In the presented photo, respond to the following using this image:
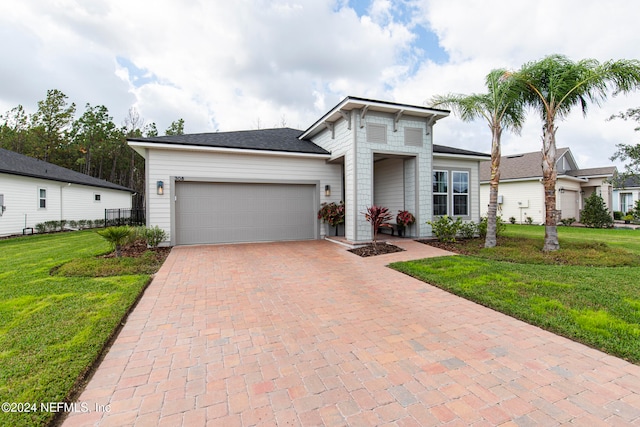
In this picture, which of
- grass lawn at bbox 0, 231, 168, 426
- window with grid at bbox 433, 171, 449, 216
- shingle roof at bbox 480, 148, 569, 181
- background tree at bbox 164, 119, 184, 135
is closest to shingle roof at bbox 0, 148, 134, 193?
grass lawn at bbox 0, 231, 168, 426

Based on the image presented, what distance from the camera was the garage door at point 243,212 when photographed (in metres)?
9.19

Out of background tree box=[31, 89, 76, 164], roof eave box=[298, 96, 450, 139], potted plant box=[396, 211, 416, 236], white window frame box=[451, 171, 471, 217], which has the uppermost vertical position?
background tree box=[31, 89, 76, 164]

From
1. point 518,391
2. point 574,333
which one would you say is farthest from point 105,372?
point 574,333

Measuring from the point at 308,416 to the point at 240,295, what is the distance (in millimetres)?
2842

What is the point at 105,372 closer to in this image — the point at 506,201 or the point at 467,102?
the point at 467,102

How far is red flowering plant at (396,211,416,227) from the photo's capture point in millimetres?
9539

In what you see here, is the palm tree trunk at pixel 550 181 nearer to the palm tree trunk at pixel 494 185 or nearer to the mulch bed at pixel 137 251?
the palm tree trunk at pixel 494 185

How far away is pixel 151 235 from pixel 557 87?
1179 cm

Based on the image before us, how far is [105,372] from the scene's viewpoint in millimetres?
2434

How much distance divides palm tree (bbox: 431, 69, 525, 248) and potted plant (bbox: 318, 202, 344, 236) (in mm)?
4496

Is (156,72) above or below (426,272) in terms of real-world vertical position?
above

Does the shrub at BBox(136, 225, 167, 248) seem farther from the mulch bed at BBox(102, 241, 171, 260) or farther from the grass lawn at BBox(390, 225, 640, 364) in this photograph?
the grass lawn at BBox(390, 225, 640, 364)

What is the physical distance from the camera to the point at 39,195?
13.9 m

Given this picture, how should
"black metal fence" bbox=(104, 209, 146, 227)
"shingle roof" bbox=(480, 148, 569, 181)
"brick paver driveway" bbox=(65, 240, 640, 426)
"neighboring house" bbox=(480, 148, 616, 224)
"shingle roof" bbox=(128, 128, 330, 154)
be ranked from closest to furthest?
1. "brick paver driveway" bbox=(65, 240, 640, 426)
2. "shingle roof" bbox=(128, 128, 330, 154)
3. "neighboring house" bbox=(480, 148, 616, 224)
4. "shingle roof" bbox=(480, 148, 569, 181)
5. "black metal fence" bbox=(104, 209, 146, 227)
